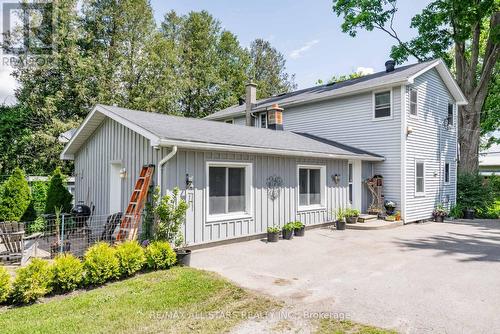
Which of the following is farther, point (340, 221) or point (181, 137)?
point (340, 221)

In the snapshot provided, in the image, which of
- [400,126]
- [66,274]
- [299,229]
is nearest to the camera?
[66,274]

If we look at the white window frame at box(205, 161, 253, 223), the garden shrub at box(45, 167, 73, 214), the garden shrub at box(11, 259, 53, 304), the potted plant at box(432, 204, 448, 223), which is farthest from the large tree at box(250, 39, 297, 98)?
the garden shrub at box(11, 259, 53, 304)

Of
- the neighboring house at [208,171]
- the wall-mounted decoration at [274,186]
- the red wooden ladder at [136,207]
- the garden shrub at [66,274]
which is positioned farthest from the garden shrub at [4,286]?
the wall-mounted decoration at [274,186]

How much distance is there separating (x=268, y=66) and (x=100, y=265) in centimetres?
3127

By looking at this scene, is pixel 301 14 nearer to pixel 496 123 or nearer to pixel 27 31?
pixel 27 31

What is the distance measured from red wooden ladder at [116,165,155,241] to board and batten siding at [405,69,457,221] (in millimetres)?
9851

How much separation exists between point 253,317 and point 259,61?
1269 inches

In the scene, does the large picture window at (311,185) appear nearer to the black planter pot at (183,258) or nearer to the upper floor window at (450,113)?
the black planter pot at (183,258)

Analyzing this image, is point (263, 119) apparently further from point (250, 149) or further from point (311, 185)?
point (250, 149)

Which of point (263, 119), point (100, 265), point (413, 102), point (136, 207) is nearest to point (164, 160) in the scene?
point (136, 207)

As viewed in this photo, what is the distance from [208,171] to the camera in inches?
315

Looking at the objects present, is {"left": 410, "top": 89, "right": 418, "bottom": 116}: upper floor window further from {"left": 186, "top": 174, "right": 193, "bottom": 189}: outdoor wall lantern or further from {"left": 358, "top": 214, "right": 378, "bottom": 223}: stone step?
{"left": 186, "top": 174, "right": 193, "bottom": 189}: outdoor wall lantern

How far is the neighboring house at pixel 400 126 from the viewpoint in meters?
12.3

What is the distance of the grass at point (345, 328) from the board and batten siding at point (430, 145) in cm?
971
